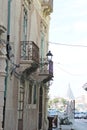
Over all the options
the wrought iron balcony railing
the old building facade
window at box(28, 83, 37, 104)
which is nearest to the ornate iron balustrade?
the old building facade

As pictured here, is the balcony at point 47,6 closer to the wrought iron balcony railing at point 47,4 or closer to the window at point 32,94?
the wrought iron balcony railing at point 47,4

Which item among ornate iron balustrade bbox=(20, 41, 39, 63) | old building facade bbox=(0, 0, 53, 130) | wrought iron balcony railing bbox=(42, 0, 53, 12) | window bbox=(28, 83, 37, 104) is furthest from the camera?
wrought iron balcony railing bbox=(42, 0, 53, 12)

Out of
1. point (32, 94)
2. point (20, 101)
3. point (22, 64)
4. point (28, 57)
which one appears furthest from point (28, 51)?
point (32, 94)

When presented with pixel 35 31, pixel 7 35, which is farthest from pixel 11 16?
pixel 35 31

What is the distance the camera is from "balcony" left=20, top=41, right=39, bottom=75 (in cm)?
2012

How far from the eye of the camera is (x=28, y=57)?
20.5 metres

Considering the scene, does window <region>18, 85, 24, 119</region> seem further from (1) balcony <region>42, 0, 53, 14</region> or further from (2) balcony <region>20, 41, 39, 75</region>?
(1) balcony <region>42, 0, 53, 14</region>

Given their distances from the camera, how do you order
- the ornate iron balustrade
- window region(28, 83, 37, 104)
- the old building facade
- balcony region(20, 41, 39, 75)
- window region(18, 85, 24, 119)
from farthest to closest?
1. window region(28, 83, 37, 104)
2. window region(18, 85, 24, 119)
3. the ornate iron balustrade
4. balcony region(20, 41, 39, 75)
5. the old building facade

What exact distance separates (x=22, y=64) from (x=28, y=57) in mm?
547

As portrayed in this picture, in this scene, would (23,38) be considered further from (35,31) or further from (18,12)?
(35,31)

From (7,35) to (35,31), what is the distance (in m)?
7.64

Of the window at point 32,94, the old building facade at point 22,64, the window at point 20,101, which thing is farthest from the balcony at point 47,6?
the window at point 20,101

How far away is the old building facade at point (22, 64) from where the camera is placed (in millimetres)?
17311

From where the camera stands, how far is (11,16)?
18.4m
